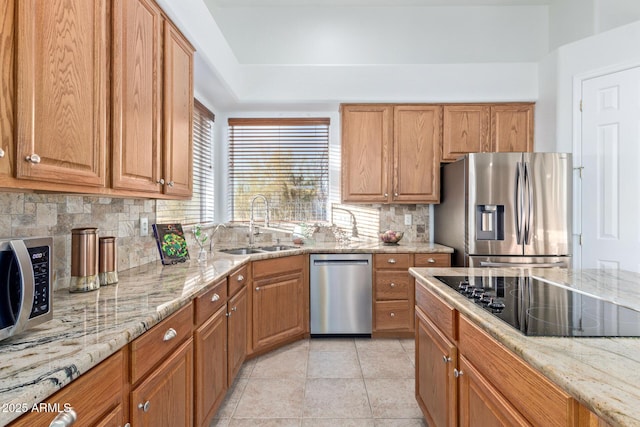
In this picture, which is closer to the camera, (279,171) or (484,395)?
(484,395)

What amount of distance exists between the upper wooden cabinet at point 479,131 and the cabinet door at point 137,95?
2.64m

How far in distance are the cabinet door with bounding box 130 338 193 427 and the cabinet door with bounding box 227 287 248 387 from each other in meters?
0.61

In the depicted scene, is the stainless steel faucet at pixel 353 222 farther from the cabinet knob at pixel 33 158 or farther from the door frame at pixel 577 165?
the cabinet knob at pixel 33 158

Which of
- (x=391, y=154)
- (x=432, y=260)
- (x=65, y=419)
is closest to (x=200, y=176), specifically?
(x=391, y=154)

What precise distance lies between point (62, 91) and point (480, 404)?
1.73m

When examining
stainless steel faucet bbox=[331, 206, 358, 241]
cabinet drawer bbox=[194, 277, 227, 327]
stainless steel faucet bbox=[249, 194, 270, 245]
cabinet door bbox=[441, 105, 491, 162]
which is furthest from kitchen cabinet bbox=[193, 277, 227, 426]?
cabinet door bbox=[441, 105, 491, 162]

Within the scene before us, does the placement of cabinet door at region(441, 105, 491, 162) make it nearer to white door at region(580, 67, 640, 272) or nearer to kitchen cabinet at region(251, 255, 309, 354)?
white door at region(580, 67, 640, 272)

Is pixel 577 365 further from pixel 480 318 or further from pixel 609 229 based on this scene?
pixel 609 229

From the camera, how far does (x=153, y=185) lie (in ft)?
5.80

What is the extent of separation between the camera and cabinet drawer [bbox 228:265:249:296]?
219 centimetres

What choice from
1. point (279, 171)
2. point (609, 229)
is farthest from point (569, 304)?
point (279, 171)

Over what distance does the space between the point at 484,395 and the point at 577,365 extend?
1.51 ft

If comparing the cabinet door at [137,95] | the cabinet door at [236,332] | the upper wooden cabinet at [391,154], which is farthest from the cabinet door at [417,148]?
the cabinet door at [137,95]

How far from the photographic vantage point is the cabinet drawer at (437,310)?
4.67 feet
